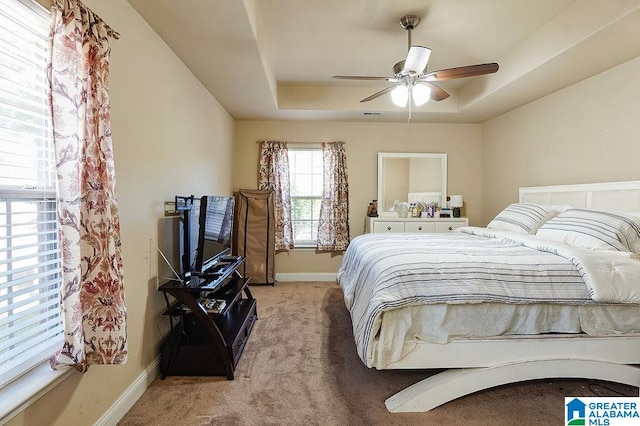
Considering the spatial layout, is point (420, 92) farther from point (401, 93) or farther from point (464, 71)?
point (464, 71)

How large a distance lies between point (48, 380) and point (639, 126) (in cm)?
407

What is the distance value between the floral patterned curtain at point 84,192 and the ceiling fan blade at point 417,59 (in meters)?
1.89

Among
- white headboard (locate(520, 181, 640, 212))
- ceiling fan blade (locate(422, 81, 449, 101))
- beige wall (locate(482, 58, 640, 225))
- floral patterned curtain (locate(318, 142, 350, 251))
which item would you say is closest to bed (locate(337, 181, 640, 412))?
white headboard (locate(520, 181, 640, 212))

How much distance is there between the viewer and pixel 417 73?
8.07 feet

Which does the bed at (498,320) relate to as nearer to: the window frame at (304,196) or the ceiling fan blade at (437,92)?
the ceiling fan blade at (437,92)

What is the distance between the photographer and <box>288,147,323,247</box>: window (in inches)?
182

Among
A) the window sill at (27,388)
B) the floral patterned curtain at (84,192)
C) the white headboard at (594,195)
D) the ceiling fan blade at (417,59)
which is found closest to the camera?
the window sill at (27,388)

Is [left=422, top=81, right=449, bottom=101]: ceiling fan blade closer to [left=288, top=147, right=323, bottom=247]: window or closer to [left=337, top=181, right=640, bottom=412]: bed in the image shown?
[left=337, top=181, right=640, bottom=412]: bed

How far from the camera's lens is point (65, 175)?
4.02 ft

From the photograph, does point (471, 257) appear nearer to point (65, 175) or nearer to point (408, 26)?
point (408, 26)

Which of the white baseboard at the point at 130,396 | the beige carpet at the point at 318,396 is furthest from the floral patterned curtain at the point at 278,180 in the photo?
the white baseboard at the point at 130,396

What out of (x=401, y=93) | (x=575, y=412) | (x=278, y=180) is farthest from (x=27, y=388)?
(x=278, y=180)

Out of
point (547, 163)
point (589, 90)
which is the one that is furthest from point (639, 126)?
point (547, 163)

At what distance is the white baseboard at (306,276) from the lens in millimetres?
4594
